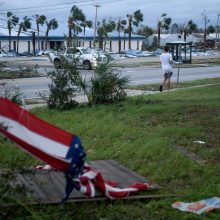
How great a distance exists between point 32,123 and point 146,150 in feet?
9.95

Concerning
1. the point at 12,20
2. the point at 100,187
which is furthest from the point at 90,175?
the point at 12,20

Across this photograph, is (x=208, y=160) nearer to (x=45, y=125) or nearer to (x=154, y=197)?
(x=154, y=197)

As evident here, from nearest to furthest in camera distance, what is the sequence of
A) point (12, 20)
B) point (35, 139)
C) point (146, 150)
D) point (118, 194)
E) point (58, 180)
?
point (35, 139), point (118, 194), point (58, 180), point (146, 150), point (12, 20)

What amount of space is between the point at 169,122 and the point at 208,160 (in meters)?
2.71

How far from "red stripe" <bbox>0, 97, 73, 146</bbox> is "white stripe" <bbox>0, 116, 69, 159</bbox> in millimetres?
35

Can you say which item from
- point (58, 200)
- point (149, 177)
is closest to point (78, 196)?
point (58, 200)

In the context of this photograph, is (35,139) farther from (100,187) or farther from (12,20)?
(12,20)

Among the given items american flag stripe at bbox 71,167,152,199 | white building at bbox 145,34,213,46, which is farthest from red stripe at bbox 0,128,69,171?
white building at bbox 145,34,213,46

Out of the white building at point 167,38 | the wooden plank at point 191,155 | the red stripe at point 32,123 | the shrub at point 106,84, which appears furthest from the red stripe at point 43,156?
the white building at point 167,38

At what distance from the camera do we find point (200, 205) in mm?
5062

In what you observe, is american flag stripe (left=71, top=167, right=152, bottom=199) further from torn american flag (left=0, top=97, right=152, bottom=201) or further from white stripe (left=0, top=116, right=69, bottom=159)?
white stripe (left=0, top=116, right=69, bottom=159)

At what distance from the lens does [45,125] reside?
4.65 meters

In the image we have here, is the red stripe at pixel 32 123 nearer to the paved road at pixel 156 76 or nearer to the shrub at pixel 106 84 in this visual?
the shrub at pixel 106 84

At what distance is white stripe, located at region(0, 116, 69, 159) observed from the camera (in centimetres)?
449
